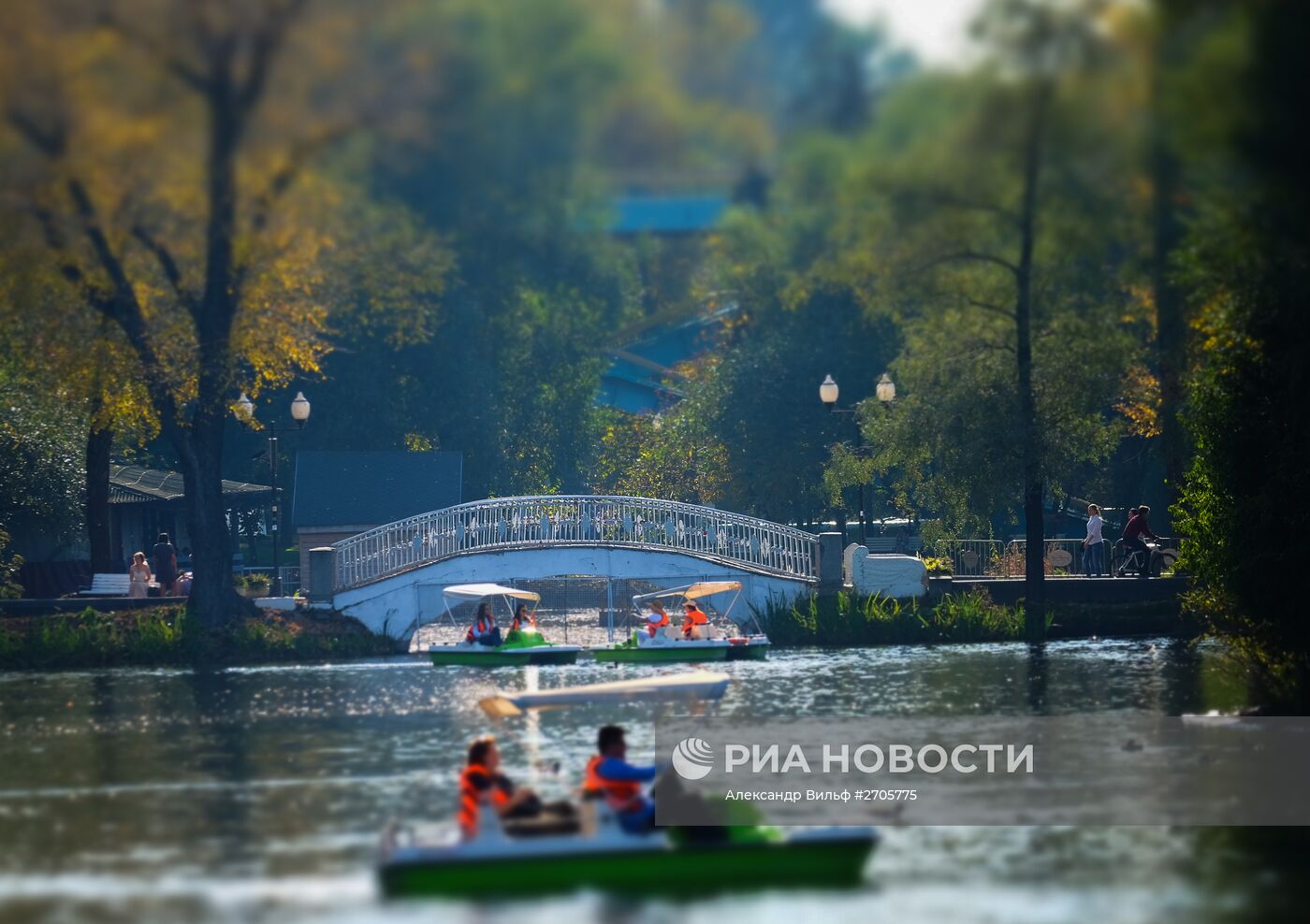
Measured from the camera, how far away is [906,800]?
19.2m

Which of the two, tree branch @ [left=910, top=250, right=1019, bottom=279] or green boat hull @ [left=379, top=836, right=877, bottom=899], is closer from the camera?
green boat hull @ [left=379, top=836, right=877, bottom=899]

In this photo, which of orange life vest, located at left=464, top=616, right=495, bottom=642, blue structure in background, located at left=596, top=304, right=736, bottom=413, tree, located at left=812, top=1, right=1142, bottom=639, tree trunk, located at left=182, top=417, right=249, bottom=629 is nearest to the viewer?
tree, located at left=812, top=1, right=1142, bottom=639

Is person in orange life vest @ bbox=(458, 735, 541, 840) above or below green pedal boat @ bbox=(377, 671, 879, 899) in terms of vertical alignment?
above

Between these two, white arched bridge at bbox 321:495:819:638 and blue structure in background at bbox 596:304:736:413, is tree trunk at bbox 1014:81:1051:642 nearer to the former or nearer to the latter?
white arched bridge at bbox 321:495:819:638

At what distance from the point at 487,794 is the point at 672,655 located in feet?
54.5

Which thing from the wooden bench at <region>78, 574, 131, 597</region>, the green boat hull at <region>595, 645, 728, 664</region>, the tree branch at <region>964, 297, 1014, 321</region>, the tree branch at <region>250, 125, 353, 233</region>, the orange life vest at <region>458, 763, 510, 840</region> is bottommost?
the orange life vest at <region>458, 763, 510, 840</region>

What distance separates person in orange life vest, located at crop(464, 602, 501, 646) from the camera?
33.8 metres

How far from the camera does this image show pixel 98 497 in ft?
129

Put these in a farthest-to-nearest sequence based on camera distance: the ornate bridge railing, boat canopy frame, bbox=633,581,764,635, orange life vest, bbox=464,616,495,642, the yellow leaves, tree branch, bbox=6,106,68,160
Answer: the ornate bridge railing
boat canopy frame, bbox=633,581,764,635
the yellow leaves
orange life vest, bbox=464,616,495,642
tree branch, bbox=6,106,68,160

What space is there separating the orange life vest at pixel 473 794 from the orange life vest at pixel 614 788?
90cm

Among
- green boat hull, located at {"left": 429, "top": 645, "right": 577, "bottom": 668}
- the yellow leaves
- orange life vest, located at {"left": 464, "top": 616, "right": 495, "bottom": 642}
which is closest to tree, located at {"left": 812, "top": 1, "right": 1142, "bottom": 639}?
the yellow leaves

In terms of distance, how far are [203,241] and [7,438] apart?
21394 millimetres

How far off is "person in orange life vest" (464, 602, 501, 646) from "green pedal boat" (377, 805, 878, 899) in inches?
724

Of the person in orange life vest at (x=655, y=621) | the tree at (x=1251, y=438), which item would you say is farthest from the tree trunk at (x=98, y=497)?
the tree at (x=1251, y=438)
